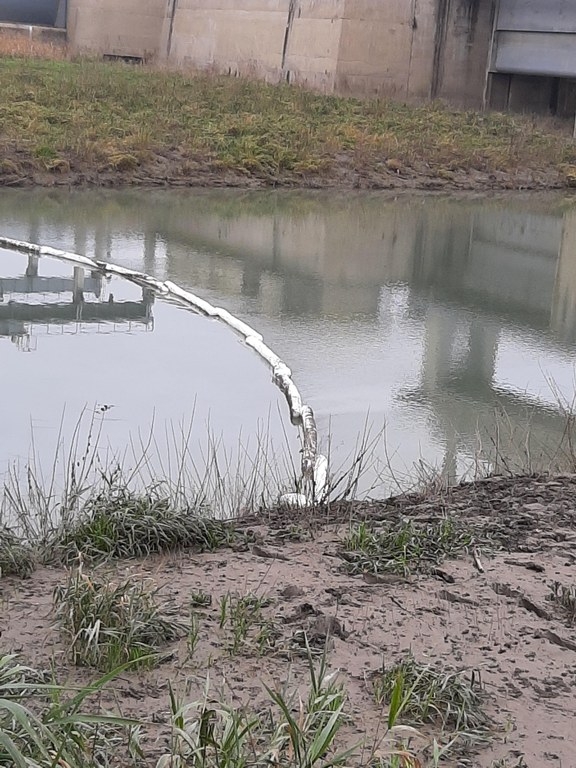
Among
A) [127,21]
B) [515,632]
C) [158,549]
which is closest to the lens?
[515,632]

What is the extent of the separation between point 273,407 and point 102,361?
1.59 m

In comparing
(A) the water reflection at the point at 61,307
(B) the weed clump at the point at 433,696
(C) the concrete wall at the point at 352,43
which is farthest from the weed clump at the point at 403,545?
(C) the concrete wall at the point at 352,43

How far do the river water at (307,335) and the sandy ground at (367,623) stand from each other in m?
1.10

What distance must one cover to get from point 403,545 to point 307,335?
5.12 meters

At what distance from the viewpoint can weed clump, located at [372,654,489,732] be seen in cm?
307

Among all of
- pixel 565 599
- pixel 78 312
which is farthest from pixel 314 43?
pixel 565 599

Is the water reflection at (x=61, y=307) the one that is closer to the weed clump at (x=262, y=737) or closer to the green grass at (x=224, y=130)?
the weed clump at (x=262, y=737)

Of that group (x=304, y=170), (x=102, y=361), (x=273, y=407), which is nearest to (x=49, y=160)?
(x=304, y=170)

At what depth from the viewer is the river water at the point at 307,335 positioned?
21.8 ft

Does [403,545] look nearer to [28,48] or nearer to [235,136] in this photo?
[235,136]

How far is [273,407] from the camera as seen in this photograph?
7.21 m

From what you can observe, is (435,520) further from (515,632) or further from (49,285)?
(49,285)

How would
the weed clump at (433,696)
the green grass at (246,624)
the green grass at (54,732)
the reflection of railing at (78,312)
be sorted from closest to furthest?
the green grass at (54,732) → the weed clump at (433,696) → the green grass at (246,624) → the reflection of railing at (78,312)

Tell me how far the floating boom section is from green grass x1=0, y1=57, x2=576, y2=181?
6.19 meters
